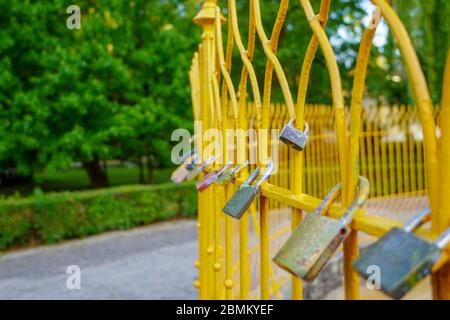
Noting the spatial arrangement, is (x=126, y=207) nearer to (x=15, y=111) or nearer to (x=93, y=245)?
(x=93, y=245)

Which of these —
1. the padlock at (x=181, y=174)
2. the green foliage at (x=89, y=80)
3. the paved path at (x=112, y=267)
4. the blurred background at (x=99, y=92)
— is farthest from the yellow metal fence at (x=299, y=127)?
the green foliage at (x=89, y=80)

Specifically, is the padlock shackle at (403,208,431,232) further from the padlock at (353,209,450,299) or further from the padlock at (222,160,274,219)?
the padlock at (222,160,274,219)

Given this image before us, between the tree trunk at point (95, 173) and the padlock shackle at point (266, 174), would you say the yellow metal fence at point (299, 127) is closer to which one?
the padlock shackle at point (266, 174)

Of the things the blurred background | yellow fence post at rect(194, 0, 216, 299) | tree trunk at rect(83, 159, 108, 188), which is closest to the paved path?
the blurred background

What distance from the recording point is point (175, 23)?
1088 cm

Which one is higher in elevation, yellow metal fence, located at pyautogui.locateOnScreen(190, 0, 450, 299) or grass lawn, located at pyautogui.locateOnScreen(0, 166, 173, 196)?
yellow metal fence, located at pyautogui.locateOnScreen(190, 0, 450, 299)

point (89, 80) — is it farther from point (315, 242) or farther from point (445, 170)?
point (445, 170)

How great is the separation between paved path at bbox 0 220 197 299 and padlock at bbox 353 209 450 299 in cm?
466

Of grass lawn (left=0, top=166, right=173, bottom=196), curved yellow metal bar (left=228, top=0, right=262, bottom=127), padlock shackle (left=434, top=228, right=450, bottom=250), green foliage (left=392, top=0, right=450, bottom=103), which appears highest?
green foliage (left=392, top=0, right=450, bottom=103)

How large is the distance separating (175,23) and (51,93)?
382 centimetres

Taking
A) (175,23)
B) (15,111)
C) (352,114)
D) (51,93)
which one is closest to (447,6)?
(175,23)

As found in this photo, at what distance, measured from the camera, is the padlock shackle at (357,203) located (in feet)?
2.34

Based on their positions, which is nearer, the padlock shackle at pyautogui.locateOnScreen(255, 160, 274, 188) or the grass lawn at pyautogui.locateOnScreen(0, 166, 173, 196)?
the padlock shackle at pyautogui.locateOnScreen(255, 160, 274, 188)

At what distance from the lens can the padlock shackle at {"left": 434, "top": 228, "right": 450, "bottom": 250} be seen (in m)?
0.56
